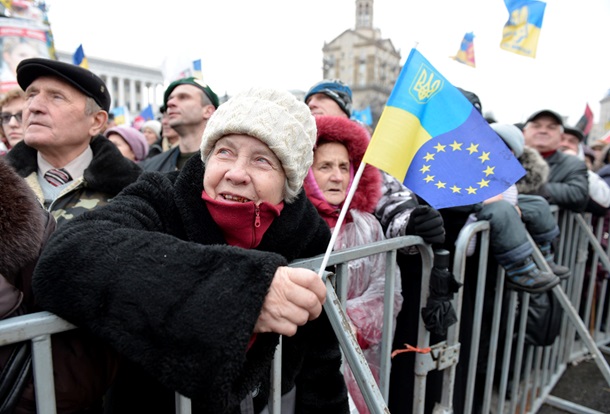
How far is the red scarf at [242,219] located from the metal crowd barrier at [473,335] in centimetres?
17


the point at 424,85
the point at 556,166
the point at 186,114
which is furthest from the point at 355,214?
the point at 556,166

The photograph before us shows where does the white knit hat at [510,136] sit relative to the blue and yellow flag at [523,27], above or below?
below

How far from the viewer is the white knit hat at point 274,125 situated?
1.40m

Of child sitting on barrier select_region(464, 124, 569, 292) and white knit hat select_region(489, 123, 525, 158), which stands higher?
white knit hat select_region(489, 123, 525, 158)

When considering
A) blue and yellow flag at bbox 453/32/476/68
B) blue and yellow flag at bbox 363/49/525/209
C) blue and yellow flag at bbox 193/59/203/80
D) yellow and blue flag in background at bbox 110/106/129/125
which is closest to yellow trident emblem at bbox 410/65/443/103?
blue and yellow flag at bbox 363/49/525/209

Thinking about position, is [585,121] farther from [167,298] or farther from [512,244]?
[167,298]

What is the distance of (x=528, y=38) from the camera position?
4.13 metres

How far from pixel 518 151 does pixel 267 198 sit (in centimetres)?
246

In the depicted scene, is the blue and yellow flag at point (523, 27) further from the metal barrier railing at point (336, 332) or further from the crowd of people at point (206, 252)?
the metal barrier railing at point (336, 332)

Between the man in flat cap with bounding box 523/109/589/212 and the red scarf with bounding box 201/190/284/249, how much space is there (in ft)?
9.93

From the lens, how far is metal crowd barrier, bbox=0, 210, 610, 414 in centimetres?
95

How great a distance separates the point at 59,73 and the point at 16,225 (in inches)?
60.3

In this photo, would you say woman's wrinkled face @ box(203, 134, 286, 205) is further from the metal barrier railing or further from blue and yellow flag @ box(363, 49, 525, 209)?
blue and yellow flag @ box(363, 49, 525, 209)

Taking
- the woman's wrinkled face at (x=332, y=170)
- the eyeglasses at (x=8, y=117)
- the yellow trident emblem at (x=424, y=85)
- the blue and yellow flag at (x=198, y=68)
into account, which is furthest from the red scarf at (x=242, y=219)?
the blue and yellow flag at (x=198, y=68)
